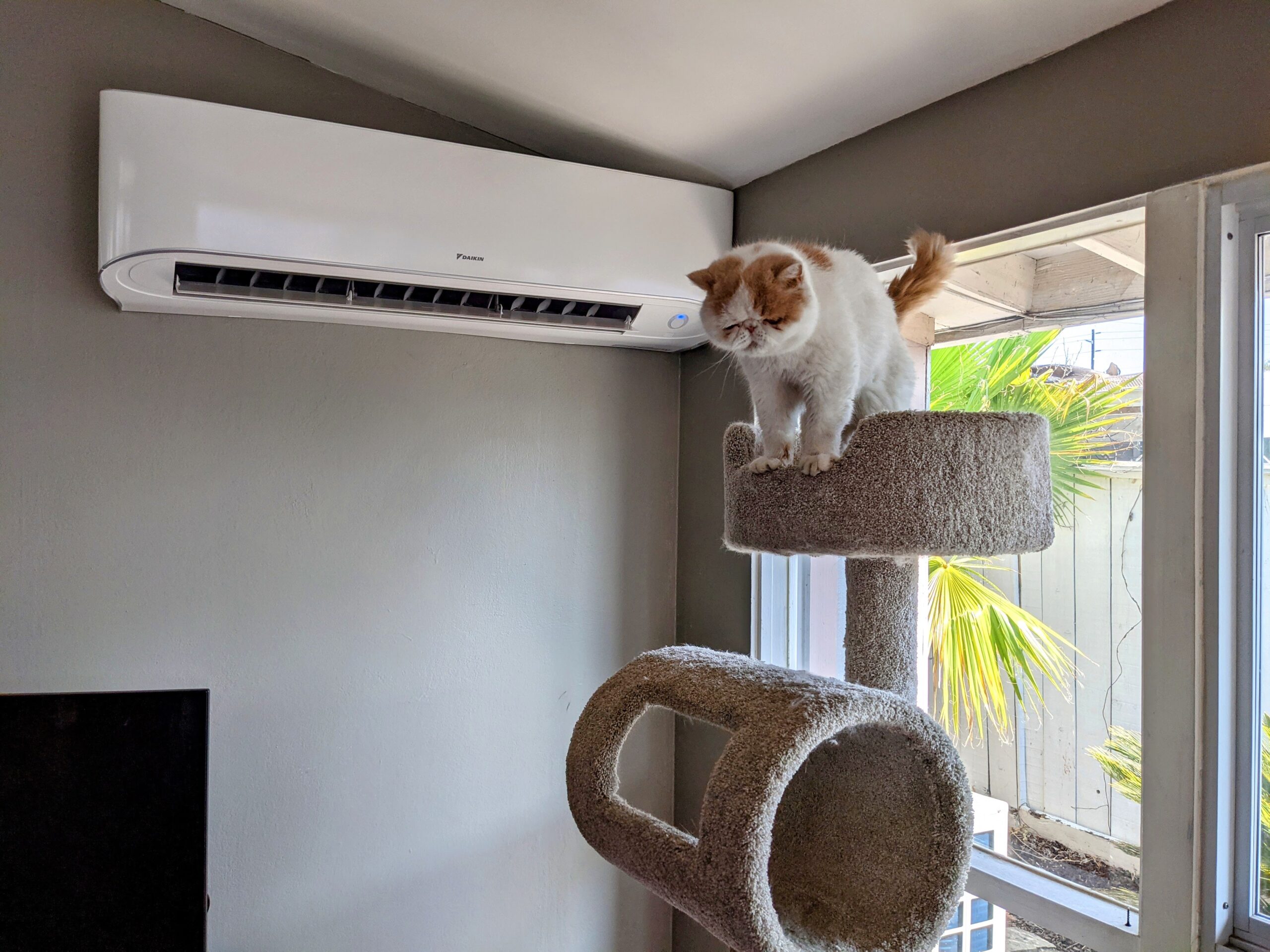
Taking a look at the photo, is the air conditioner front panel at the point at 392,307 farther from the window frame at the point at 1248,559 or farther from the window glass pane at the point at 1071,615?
the window frame at the point at 1248,559

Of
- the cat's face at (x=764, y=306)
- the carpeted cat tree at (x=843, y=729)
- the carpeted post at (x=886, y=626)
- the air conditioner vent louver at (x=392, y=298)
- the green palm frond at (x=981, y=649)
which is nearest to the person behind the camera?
the carpeted cat tree at (x=843, y=729)

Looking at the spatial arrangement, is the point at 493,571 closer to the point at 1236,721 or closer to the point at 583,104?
the point at 583,104

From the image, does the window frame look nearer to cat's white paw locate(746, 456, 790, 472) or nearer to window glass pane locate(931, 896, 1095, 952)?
window glass pane locate(931, 896, 1095, 952)

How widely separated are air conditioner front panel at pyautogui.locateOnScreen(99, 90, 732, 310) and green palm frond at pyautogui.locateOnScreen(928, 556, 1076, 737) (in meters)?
0.71

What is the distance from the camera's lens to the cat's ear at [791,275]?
0.91m

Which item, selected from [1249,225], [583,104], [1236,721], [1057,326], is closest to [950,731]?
[1236,721]

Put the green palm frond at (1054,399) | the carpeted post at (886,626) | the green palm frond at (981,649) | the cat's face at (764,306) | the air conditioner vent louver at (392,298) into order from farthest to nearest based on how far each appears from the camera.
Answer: the air conditioner vent louver at (392,298) < the green palm frond at (981,649) < the green palm frond at (1054,399) < the carpeted post at (886,626) < the cat's face at (764,306)

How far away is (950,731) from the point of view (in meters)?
1.41

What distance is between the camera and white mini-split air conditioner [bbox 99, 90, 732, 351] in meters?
1.31

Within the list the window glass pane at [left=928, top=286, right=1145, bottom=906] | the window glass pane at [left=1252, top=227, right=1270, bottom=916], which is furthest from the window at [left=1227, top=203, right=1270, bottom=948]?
the window glass pane at [left=928, top=286, right=1145, bottom=906]

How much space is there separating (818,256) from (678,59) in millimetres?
525

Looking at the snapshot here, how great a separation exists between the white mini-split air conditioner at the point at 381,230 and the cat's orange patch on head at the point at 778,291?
2.30ft

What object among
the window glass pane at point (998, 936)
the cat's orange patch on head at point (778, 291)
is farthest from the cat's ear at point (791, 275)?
the window glass pane at point (998, 936)

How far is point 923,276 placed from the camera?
111 centimetres
